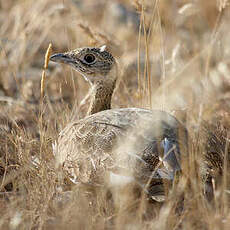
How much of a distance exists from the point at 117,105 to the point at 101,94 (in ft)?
2.26

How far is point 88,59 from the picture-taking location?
4324mm

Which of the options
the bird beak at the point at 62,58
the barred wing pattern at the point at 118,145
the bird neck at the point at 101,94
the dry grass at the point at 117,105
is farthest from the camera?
the bird neck at the point at 101,94

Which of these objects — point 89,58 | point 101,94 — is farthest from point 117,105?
point 89,58

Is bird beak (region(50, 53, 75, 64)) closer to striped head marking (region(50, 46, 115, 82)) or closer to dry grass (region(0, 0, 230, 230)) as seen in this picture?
striped head marking (region(50, 46, 115, 82))

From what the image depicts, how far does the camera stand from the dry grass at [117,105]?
3.08 metres

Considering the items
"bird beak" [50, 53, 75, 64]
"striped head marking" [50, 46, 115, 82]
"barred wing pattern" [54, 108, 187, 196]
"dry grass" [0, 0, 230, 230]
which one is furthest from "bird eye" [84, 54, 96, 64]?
"barred wing pattern" [54, 108, 187, 196]

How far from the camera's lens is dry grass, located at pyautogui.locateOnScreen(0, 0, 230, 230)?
10.1 feet

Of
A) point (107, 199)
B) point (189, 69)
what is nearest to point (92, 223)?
point (107, 199)

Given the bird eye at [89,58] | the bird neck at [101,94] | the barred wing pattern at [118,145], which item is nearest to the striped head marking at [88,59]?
the bird eye at [89,58]

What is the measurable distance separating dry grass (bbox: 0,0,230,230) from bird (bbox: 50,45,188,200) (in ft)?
0.31

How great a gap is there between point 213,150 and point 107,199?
3.19 feet

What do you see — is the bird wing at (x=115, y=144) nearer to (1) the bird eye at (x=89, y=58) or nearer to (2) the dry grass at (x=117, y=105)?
(2) the dry grass at (x=117, y=105)

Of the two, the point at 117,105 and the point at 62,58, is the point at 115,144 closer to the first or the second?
the point at 62,58

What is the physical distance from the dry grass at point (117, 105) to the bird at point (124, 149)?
0.09 m
